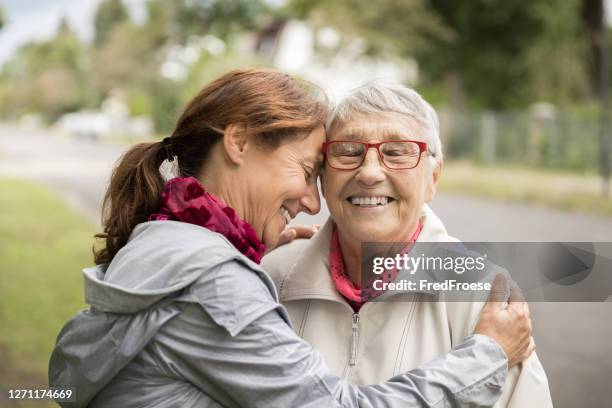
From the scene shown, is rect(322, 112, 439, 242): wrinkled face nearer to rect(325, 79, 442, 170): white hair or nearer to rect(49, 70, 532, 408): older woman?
rect(325, 79, 442, 170): white hair

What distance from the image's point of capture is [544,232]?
35.6 feet

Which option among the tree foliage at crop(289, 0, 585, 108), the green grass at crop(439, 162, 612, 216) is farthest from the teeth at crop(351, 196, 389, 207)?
the tree foliage at crop(289, 0, 585, 108)

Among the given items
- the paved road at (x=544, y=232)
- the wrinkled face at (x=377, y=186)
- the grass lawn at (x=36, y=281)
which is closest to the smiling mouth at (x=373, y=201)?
the wrinkled face at (x=377, y=186)

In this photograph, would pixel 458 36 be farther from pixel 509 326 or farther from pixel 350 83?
pixel 509 326

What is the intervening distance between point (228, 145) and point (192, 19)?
3666 cm

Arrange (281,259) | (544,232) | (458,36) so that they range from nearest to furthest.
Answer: (281,259) → (544,232) → (458,36)

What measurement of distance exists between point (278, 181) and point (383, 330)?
0.53 meters

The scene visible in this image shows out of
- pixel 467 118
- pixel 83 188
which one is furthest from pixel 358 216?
pixel 467 118

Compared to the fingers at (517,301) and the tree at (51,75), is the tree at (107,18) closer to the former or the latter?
the tree at (51,75)

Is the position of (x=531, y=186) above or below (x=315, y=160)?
above

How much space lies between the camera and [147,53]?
3183 cm

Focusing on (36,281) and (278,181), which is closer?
(278,181)

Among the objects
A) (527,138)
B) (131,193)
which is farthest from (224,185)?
(527,138)

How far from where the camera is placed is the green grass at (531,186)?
45.6 ft
